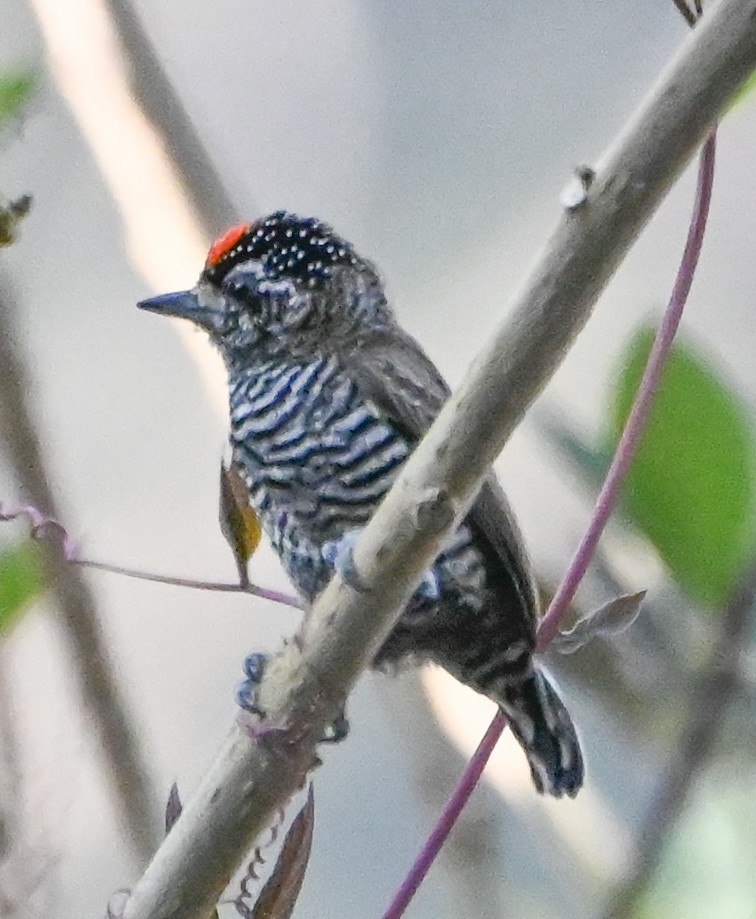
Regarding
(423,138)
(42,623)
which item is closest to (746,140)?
(423,138)

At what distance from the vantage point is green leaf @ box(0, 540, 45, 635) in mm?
879

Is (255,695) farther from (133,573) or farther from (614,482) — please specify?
(614,482)

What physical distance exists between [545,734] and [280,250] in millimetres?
445

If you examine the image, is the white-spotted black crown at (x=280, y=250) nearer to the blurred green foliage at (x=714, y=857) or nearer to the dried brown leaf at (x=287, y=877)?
the dried brown leaf at (x=287, y=877)

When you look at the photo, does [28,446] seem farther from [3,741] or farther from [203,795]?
[203,795]

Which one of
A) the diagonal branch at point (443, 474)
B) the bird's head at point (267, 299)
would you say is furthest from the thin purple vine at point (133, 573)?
the bird's head at point (267, 299)

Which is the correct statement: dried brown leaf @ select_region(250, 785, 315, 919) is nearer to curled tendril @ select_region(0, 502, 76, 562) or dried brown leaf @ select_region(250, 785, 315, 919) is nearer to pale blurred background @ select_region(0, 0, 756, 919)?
curled tendril @ select_region(0, 502, 76, 562)

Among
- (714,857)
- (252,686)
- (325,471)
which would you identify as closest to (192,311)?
(325,471)

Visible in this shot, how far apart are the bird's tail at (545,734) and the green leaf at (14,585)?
0.40 m

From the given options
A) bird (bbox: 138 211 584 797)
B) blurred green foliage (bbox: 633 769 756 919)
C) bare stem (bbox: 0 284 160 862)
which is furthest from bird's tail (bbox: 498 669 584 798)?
bare stem (bbox: 0 284 160 862)

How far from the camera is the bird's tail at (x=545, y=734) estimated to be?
836mm

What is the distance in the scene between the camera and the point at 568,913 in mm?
1246

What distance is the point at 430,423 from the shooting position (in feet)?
2.58

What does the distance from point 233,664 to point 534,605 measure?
64cm
